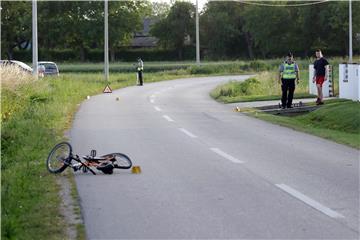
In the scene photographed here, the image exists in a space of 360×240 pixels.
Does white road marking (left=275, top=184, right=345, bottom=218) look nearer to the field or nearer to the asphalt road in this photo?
the asphalt road

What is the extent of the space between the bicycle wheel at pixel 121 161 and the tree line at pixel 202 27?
78.3 metres

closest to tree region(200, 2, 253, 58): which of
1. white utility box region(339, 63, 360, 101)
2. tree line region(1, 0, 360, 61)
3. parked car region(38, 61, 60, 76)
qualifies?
tree line region(1, 0, 360, 61)

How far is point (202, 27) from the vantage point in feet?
340

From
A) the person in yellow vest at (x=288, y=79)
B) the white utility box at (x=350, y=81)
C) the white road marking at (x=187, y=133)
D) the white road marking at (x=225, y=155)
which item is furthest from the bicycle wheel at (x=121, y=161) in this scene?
the white utility box at (x=350, y=81)

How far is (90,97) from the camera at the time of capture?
111ft

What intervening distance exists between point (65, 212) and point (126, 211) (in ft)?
2.39

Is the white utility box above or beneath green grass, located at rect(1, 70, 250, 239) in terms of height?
above

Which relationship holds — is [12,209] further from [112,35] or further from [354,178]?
[112,35]

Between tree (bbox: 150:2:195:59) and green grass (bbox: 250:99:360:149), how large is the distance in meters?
80.2

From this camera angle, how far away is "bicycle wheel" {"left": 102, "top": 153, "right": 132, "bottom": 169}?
11.7 m

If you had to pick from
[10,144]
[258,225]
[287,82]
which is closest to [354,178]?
[258,225]

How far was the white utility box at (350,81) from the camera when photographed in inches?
961

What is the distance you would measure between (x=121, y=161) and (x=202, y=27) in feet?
305

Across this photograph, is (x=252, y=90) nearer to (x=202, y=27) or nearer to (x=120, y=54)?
(x=202, y=27)
